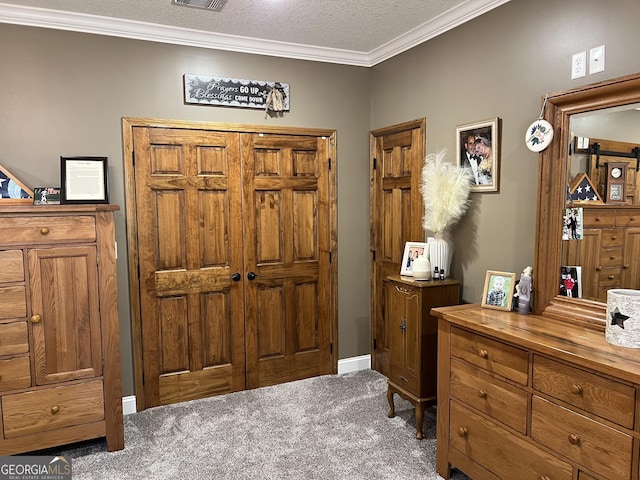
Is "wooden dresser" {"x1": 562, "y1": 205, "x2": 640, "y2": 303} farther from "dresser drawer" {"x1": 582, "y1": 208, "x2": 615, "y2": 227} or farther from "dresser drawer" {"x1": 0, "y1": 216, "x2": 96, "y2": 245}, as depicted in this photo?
"dresser drawer" {"x1": 0, "y1": 216, "x2": 96, "y2": 245}

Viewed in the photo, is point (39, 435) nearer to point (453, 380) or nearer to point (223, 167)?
point (223, 167)

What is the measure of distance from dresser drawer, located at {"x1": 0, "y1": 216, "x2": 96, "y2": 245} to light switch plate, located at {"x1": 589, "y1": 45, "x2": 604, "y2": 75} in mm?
2657

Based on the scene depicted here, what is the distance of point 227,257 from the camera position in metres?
3.42

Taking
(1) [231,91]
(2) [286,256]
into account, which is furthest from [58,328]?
(1) [231,91]

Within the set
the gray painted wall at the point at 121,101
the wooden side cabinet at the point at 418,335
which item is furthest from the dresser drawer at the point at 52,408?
the wooden side cabinet at the point at 418,335

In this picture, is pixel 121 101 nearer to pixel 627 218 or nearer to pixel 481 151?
pixel 481 151

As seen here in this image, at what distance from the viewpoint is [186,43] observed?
10.4 ft

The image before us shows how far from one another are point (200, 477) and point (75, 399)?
848 mm

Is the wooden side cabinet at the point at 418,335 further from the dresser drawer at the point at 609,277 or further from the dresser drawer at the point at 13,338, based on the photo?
the dresser drawer at the point at 13,338

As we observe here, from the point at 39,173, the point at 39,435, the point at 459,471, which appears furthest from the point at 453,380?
the point at 39,173

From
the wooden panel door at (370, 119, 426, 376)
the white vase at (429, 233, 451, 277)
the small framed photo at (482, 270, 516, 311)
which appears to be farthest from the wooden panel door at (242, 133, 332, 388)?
the small framed photo at (482, 270, 516, 311)

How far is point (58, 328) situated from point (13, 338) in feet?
0.70

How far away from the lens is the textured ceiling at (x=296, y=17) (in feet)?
8.87

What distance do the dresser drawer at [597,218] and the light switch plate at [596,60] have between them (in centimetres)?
64
